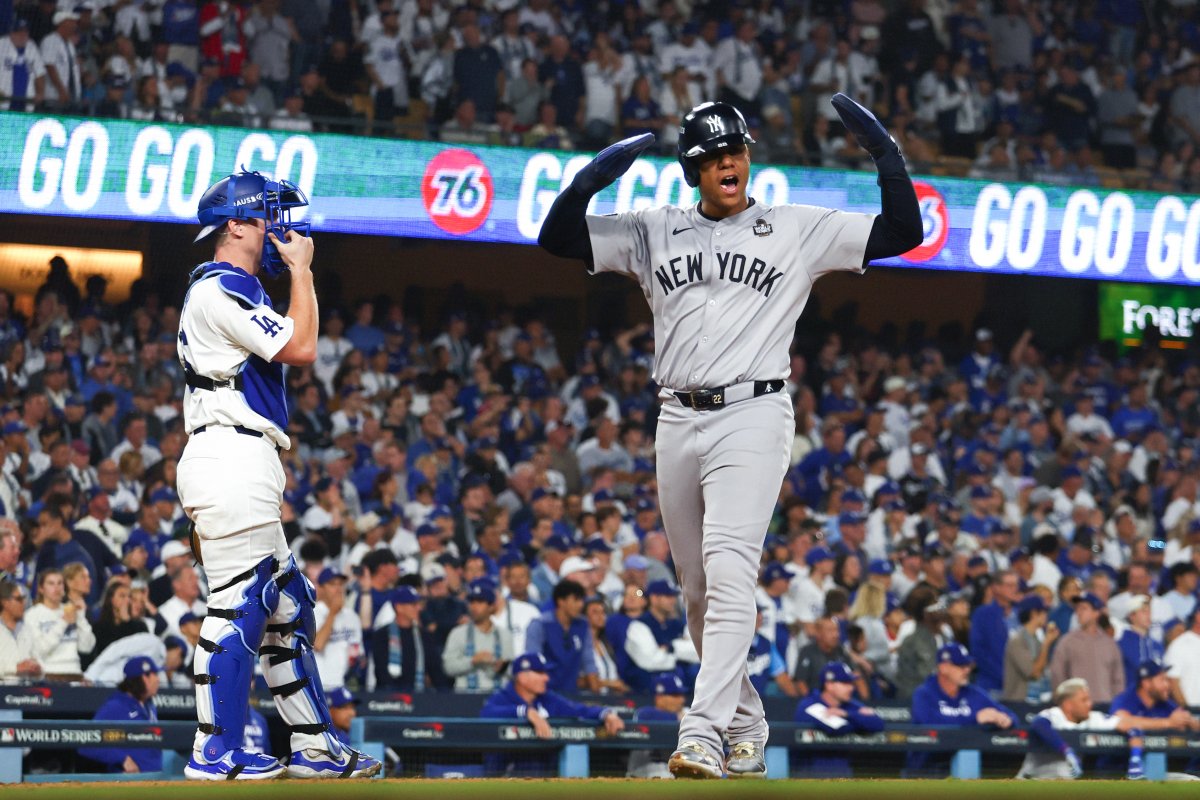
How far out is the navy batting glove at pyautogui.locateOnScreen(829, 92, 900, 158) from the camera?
454cm

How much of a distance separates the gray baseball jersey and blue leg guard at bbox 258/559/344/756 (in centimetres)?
101

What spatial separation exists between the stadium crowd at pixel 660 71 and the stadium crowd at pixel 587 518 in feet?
5.51

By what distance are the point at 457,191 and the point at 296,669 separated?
925cm

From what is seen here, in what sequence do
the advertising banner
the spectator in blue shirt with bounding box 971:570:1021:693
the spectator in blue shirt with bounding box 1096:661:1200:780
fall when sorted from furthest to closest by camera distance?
1. the advertising banner
2. the spectator in blue shirt with bounding box 971:570:1021:693
3. the spectator in blue shirt with bounding box 1096:661:1200:780

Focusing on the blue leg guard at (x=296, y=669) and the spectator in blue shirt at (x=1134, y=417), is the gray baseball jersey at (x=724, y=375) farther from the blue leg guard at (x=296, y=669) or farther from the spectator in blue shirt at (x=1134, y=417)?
the spectator in blue shirt at (x=1134, y=417)

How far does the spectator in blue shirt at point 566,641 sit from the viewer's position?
9586mm

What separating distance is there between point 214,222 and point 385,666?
5.15 m

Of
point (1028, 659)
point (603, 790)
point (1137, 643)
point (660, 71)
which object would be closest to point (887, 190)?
point (603, 790)

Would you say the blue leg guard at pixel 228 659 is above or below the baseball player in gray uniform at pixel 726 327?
below

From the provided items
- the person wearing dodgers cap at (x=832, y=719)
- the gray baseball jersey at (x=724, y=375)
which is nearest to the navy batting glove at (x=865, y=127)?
the gray baseball jersey at (x=724, y=375)

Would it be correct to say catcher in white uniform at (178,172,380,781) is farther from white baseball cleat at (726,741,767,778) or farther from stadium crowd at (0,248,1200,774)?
stadium crowd at (0,248,1200,774)

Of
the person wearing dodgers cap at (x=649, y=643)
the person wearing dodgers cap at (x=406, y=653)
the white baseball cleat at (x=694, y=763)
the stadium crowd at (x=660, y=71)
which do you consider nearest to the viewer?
the white baseball cleat at (x=694, y=763)

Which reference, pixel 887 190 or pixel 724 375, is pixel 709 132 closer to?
pixel 887 190

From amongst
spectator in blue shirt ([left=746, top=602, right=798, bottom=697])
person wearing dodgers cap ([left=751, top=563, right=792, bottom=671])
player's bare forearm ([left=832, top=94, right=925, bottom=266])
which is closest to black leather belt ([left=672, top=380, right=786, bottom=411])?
player's bare forearm ([left=832, top=94, right=925, bottom=266])
